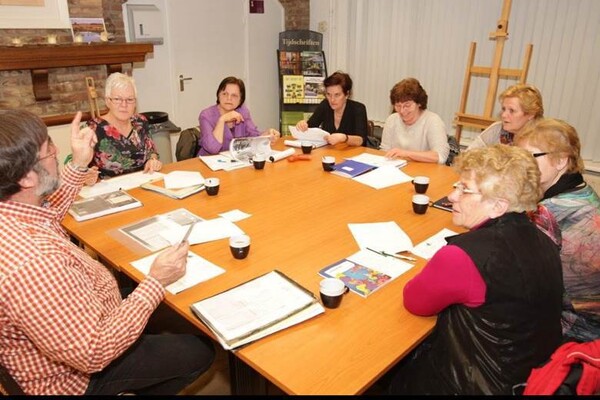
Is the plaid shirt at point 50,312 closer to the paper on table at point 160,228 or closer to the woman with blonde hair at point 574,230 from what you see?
the paper on table at point 160,228

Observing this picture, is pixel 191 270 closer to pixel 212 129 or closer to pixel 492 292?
pixel 492 292

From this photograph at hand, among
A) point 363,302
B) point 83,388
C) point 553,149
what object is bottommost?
point 83,388

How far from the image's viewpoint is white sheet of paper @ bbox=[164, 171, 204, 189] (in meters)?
2.33

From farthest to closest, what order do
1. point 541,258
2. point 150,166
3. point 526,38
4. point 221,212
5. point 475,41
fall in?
→ 1. point 475,41
2. point 526,38
3. point 150,166
4. point 221,212
5. point 541,258

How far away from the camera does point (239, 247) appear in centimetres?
158

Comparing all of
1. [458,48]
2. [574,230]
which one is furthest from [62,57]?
[574,230]

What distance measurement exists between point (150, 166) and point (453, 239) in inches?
72.7

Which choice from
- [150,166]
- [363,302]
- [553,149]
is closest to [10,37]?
[150,166]

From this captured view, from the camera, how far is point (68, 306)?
3.47ft

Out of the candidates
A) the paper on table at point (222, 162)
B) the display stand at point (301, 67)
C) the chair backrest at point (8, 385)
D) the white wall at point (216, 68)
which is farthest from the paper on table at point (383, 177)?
the display stand at point (301, 67)

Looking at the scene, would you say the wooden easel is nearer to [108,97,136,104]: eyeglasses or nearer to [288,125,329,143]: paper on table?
[288,125,329,143]: paper on table

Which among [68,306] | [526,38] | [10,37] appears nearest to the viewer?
[68,306]

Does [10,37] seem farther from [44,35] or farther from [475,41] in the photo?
[475,41]

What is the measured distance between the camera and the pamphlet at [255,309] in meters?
1.21
